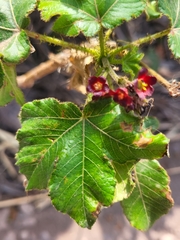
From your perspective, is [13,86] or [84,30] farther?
[13,86]

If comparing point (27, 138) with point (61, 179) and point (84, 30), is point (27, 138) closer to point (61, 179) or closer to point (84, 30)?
point (61, 179)

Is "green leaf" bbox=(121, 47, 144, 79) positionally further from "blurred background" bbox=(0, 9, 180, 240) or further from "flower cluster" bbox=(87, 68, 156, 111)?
"blurred background" bbox=(0, 9, 180, 240)

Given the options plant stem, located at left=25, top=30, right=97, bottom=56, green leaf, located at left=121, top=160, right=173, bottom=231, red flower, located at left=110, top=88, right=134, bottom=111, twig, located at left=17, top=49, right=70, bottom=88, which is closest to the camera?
red flower, located at left=110, top=88, right=134, bottom=111

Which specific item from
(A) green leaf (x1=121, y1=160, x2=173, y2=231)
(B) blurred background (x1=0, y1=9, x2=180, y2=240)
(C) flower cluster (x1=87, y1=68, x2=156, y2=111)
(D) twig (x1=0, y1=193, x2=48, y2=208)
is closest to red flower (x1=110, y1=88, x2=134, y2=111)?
(C) flower cluster (x1=87, y1=68, x2=156, y2=111)

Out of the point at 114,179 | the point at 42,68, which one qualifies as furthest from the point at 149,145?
the point at 42,68

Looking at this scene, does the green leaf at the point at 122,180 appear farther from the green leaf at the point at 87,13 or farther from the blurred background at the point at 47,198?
the blurred background at the point at 47,198

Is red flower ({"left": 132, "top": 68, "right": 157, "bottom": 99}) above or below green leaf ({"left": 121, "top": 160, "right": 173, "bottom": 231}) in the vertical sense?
above
